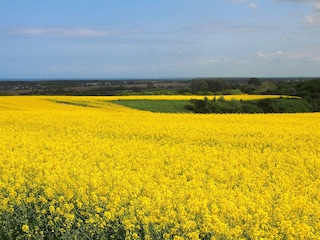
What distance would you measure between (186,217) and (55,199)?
2162 mm

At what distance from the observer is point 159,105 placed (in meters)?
39.0

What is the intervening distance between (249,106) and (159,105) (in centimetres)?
778

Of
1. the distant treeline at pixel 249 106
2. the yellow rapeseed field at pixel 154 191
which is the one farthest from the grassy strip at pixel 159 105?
the yellow rapeseed field at pixel 154 191

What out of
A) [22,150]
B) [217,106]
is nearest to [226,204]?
[22,150]

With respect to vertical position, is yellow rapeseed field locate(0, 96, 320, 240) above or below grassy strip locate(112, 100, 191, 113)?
above

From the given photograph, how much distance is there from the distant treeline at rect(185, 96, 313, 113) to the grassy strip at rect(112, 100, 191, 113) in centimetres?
72

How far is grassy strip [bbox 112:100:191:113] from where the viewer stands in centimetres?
3744

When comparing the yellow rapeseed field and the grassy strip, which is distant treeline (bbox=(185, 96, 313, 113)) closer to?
the grassy strip

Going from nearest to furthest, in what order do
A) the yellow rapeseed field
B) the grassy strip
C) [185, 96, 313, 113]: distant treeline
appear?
the yellow rapeseed field, the grassy strip, [185, 96, 313, 113]: distant treeline

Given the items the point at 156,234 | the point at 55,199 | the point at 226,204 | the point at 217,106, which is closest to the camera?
the point at 156,234

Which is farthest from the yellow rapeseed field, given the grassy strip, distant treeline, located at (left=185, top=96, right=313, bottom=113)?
distant treeline, located at (left=185, top=96, right=313, bottom=113)

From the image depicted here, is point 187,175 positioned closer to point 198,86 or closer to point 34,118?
point 34,118

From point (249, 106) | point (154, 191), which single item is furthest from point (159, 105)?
point (154, 191)

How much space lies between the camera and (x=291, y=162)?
A: 909 centimetres
